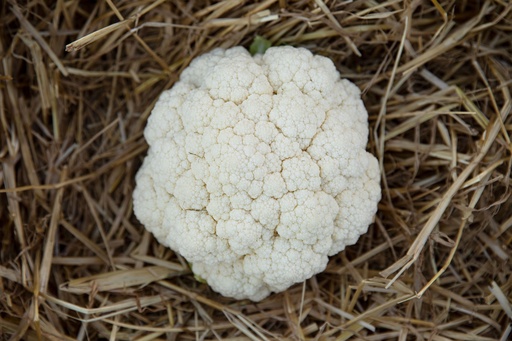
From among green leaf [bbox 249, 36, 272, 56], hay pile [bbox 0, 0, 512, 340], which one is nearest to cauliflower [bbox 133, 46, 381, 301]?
green leaf [bbox 249, 36, 272, 56]

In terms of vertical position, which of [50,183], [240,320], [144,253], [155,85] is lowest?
[240,320]

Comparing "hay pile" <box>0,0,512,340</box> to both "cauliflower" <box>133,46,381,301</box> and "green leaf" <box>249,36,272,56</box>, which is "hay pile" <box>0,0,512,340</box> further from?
"cauliflower" <box>133,46,381,301</box>

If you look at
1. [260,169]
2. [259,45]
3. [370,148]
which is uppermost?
[259,45]

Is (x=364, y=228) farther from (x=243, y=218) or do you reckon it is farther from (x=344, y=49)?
(x=344, y=49)

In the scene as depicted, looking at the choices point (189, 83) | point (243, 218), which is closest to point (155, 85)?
point (189, 83)

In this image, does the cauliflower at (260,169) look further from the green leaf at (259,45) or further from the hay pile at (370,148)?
the hay pile at (370,148)
